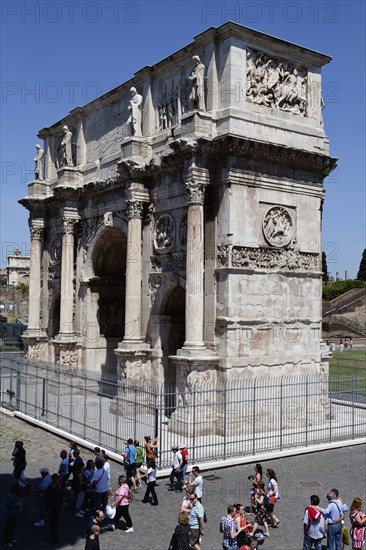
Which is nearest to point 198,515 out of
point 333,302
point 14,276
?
point 333,302

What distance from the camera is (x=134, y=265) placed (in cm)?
2153

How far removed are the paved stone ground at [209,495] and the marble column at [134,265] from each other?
4.86 meters

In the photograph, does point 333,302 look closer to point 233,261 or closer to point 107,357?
point 107,357

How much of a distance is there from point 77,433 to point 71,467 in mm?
5111

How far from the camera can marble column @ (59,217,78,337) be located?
87.5 feet

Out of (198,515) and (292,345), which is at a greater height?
(292,345)

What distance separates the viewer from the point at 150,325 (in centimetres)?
2141

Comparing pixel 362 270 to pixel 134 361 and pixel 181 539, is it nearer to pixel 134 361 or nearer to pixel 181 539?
pixel 134 361

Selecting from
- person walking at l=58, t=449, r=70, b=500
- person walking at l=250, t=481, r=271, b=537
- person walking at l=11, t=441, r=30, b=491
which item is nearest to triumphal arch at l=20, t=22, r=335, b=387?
person walking at l=58, t=449, r=70, b=500

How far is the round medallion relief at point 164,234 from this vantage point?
67.6 feet

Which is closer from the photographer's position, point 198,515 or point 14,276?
point 198,515


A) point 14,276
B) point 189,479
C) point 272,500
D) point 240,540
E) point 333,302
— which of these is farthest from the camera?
point 14,276

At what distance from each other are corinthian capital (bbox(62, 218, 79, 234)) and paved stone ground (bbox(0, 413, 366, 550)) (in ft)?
34.0

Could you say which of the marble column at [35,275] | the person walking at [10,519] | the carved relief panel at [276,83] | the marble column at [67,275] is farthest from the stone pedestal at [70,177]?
the person walking at [10,519]
